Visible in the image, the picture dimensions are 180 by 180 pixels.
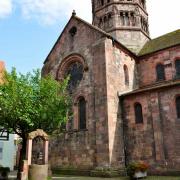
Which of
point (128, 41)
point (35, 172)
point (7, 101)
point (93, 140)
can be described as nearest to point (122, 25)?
point (128, 41)

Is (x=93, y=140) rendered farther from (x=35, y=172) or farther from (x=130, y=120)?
(x=35, y=172)

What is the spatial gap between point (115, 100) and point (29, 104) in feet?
23.9

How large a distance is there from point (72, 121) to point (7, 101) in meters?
7.06

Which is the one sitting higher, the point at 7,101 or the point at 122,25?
the point at 122,25

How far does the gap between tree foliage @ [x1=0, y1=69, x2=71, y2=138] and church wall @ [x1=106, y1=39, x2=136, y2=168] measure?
3997 mm

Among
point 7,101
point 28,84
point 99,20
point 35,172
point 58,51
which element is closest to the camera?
point 35,172

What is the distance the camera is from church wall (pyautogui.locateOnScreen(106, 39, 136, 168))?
18.7 m

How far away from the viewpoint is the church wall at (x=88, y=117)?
19.2 meters

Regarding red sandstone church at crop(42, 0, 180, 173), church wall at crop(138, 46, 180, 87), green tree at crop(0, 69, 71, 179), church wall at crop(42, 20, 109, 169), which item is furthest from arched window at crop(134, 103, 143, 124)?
green tree at crop(0, 69, 71, 179)

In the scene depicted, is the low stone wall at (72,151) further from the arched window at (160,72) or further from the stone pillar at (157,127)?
the arched window at (160,72)

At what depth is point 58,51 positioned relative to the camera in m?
26.5

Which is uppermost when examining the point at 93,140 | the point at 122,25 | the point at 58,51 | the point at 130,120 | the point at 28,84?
the point at 122,25

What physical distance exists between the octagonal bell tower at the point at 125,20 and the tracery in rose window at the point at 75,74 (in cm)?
756

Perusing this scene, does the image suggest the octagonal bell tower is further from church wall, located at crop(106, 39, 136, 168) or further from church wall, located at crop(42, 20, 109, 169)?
church wall, located at crop(42, 20, 109, 169)
